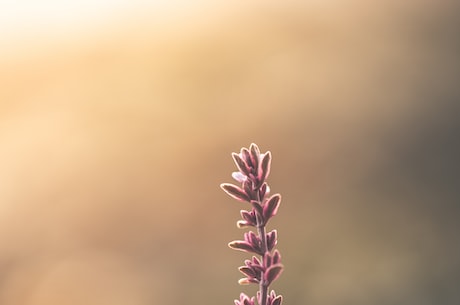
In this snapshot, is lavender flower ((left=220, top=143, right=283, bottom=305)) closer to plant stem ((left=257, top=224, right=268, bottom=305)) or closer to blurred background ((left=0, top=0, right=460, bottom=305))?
plant stem ((left=257, top=224, right=268, bottom=305))

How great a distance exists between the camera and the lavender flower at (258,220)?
264 mm

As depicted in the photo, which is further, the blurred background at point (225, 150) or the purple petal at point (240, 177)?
the blurred background at point (225, 150)

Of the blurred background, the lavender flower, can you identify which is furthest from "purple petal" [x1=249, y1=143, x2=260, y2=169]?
the blurred background

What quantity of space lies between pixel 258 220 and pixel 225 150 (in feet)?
5.23

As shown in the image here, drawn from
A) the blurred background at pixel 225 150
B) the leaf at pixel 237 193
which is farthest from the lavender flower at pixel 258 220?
the blurred background at pixel 225 150

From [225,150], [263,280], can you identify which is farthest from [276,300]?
[225,150]

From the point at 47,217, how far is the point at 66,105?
0.47m

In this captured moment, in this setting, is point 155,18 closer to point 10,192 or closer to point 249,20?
point 249,20

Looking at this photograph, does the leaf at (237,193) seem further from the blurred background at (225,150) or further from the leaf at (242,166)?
the blurred background at (225,150)

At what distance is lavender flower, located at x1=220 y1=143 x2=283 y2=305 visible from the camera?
264 millimetres

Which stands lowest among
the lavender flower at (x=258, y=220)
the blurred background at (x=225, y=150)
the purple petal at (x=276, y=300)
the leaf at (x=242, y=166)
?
the purple petal at (x=276, y=300)

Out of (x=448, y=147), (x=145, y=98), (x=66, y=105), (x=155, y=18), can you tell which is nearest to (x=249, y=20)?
(x=155, y=18)

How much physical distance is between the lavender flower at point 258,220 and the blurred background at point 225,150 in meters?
1.20

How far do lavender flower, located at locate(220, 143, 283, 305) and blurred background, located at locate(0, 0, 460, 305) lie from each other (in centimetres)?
120
